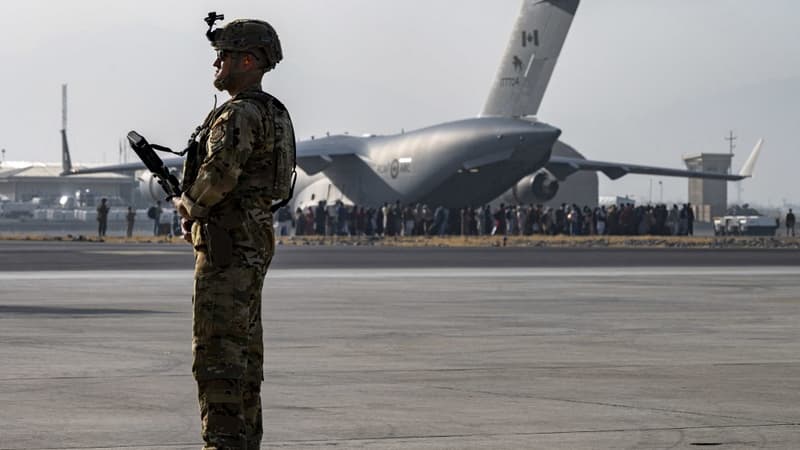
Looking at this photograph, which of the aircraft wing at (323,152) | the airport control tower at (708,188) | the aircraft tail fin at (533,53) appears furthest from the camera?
the airport control tower at (708,188)

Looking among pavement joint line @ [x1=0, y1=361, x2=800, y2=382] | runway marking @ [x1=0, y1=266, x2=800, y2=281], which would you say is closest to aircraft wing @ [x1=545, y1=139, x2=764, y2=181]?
runway marking @ [x1=0, y1=266, x2=800, y2=281]

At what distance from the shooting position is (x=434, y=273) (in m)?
33.1

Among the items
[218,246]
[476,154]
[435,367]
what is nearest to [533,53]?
[476,154]

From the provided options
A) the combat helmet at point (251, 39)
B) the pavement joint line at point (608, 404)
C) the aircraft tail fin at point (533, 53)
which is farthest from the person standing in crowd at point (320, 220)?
the combat helmet at point (251, 39)

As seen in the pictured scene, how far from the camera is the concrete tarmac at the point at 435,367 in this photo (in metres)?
9.91

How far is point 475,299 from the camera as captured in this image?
24.2 meters

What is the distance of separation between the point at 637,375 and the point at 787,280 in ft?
59.4

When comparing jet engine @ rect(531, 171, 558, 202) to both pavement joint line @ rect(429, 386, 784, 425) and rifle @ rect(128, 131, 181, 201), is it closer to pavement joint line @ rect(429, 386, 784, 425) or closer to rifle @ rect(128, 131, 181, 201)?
pavement joint line @ rect(429, 386, 784, 425)

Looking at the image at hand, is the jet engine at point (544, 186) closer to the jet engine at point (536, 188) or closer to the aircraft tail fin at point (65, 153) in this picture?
the jet engine at point (536, 188)

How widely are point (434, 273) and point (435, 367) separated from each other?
19224 millimetres

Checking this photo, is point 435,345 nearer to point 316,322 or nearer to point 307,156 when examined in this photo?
point 316,322

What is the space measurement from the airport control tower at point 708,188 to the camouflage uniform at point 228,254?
135367mm

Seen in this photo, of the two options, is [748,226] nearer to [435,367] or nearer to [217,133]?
[435,367]

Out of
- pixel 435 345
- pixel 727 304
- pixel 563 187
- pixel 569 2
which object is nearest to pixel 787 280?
pixel 727 304
